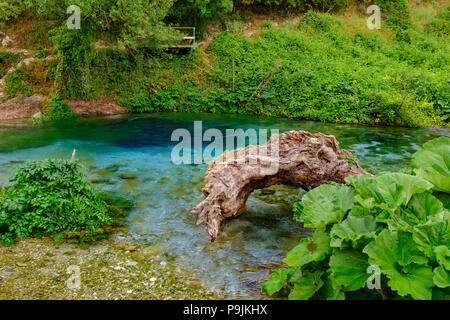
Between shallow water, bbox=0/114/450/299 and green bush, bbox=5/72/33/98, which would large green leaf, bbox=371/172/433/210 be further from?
green bush, bbox=5/72/33/98

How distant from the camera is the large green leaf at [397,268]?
2.59m

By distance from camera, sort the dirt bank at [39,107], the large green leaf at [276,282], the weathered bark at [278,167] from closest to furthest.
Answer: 1. the large green leaf at [276,282]
2. the weathered bark at [278,167]
3. the dirt bank at [39,107]

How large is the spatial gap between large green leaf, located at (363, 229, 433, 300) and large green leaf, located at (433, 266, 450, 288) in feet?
0.18

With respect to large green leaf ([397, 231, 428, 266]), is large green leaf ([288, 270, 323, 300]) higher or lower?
lower

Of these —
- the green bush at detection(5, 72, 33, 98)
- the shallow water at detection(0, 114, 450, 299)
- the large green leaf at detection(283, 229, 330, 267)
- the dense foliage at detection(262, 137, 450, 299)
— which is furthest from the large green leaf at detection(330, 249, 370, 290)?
the green bush at detection(5, 72, 33, 98)

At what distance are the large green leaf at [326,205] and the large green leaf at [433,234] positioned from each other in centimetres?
67

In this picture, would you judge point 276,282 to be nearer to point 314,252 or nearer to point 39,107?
point 314,252

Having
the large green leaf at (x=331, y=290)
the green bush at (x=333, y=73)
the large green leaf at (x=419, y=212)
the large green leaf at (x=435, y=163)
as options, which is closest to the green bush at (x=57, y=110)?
the green bush at (x=333, y=73)

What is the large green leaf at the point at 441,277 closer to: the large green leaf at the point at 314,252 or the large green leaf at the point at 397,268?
A: the large green leaf at the point at 397,268

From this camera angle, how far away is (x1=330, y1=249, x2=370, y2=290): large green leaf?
282 cm

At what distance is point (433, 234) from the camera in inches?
108

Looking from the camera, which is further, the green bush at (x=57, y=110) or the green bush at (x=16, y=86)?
the green bush at (x=16, y=86)

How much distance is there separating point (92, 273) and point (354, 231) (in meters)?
3.08
